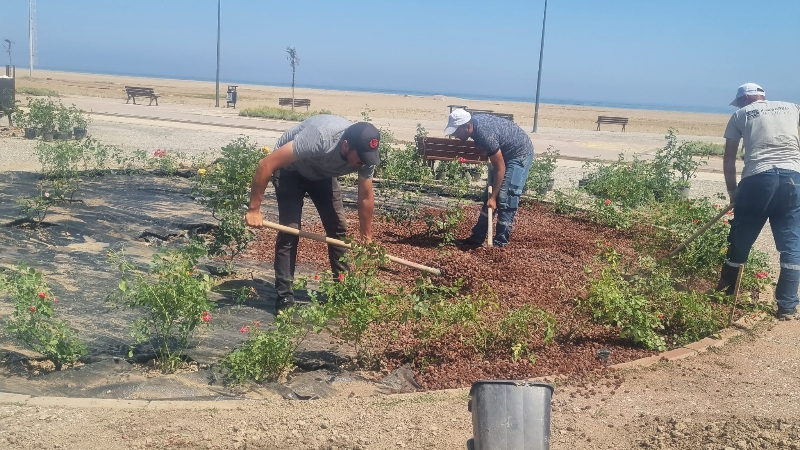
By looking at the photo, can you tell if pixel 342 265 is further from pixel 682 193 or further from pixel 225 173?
pixel 682 193

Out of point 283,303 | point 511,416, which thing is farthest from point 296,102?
point 511,416

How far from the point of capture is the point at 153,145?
49.9 ft

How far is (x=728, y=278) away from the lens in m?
5.63

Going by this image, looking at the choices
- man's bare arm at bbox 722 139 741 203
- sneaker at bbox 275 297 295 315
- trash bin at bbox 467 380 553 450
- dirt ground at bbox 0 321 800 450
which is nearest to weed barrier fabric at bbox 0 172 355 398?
sneaker at bbox 275 297 295 315

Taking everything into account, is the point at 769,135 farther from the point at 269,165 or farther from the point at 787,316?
the point at 269,165

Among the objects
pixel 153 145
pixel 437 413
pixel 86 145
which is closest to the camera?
pixel 437 413

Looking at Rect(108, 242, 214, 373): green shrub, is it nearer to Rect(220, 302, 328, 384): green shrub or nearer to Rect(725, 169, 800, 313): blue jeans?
Rect(220, 302, 328, 384): green shrub

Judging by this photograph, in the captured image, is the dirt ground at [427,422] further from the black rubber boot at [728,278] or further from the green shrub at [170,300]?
the black rubber boot at [728,278]

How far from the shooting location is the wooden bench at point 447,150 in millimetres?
11320

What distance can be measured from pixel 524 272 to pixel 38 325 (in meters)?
3.44

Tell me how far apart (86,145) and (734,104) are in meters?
7.13

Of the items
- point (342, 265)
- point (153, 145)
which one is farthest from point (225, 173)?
point (153, 145)

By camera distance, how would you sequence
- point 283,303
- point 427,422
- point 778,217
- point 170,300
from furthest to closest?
point 778,217 → point 283,303 → point 170,300 → point 427,422

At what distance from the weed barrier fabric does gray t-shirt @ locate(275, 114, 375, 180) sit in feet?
3.35
